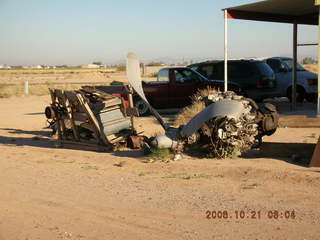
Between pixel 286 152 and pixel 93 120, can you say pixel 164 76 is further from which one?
pixel 286 152

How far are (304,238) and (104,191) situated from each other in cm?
311

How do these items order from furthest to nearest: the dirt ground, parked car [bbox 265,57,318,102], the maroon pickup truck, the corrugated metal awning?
parked car [bbox 265,57,318,102]
the maroon pickup truck
the corrugated metal awning
the dirt ground

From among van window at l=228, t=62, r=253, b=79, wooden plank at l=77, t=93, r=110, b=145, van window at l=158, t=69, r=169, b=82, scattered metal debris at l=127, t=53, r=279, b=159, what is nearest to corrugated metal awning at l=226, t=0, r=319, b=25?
van window at l=228, t=62, r=253, b=79

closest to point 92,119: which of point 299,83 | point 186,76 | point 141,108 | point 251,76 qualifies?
point 141,108

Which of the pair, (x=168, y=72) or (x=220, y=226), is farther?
(x=168, y=72)

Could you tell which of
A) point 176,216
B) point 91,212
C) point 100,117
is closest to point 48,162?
point 100,117

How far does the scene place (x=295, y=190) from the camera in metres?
6.94

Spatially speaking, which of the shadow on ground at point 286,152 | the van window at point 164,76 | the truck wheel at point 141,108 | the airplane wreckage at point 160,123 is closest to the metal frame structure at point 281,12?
the van window at point 164,76

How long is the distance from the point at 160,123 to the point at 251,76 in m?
9.02

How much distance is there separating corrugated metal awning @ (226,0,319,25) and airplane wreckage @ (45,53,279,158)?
508 centimetres

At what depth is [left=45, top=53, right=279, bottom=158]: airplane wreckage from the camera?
899 cm

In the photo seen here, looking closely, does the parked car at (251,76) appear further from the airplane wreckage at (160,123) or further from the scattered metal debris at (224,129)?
the scattered metal debris at (224,129)

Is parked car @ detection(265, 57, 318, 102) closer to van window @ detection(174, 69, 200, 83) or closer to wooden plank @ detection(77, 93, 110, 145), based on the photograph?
van window @ detection(174, 69, 200, 83)

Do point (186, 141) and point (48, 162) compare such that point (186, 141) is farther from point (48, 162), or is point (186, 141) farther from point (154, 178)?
point (48, 162)
